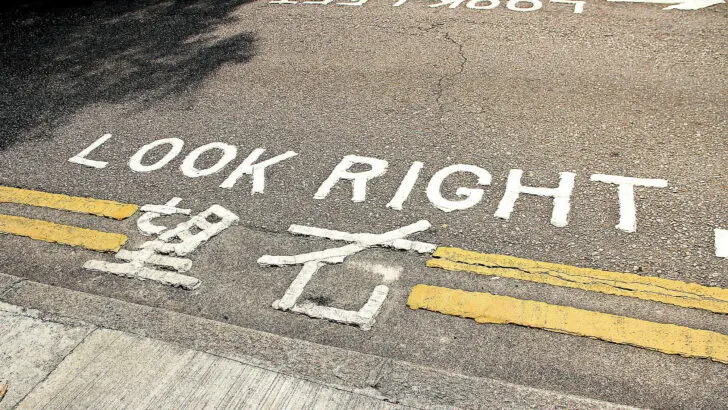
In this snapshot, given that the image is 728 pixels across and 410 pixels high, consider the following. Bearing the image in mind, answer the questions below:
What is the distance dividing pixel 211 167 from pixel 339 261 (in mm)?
1737

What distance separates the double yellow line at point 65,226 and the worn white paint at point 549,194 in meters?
2.63

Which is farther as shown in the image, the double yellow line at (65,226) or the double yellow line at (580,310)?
the double yellow line at (65,226)

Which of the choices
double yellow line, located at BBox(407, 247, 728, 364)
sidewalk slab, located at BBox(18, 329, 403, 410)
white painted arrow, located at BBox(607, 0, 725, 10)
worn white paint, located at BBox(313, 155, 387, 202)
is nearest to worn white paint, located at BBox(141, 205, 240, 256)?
worn white paint, located at BBox(313, 155, 387, 202)

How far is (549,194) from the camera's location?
4359mm

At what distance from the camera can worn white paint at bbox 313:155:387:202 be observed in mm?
4598

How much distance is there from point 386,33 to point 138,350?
17.4 ft

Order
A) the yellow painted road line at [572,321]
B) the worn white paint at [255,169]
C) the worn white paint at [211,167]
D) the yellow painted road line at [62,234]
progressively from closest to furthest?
the yellow painted road line at [572,321], the yellow painted road line at [62,234], the worn white paint at [255,169], the worn white paint at [211,167]

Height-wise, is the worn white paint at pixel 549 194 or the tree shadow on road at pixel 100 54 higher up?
the tree shadow on road at pixel 100 54

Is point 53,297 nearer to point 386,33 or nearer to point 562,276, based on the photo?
point 562,276

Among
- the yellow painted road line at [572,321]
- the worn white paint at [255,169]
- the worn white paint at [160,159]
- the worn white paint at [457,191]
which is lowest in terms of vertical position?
the yellow painted road line at [572,321]

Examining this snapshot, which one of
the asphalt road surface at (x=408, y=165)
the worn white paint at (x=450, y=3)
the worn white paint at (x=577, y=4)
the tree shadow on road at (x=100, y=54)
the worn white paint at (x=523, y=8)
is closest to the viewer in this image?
the asphalt road surface at (x=408, y=165)

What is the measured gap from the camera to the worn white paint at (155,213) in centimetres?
437

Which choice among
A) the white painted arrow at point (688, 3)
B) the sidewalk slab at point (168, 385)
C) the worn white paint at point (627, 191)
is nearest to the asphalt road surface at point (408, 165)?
the worn white paint at point (627, 191)

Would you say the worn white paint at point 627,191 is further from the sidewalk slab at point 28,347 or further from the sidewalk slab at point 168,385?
the sidewalk slab at point 28,347
